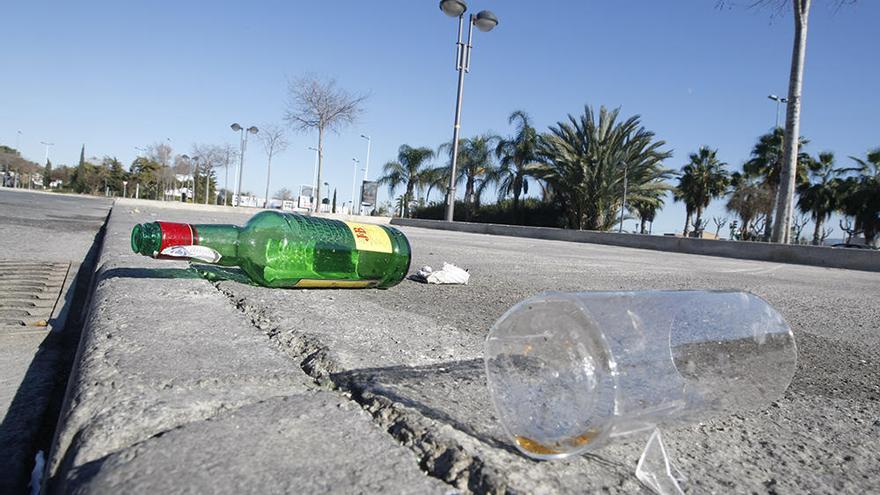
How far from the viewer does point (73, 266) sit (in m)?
3.04

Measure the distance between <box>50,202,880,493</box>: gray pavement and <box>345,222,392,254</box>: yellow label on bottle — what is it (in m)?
0.47

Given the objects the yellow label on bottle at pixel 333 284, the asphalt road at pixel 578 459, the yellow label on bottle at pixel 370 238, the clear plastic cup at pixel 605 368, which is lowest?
the asphalt road at pixel 578 459

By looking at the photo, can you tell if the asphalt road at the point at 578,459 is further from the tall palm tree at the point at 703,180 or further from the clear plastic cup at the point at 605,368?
the tall palm tree at the point at 703,180

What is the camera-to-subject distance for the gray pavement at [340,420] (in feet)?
1.83

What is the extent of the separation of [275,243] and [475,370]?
3.15ft

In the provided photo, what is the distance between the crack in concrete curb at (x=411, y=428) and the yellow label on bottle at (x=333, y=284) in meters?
0.69

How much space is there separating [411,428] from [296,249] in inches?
47.3

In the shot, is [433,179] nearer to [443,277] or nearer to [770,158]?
[770,158]

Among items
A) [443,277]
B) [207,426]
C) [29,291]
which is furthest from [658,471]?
[29,291]

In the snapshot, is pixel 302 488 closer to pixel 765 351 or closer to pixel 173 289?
pixel 765 351

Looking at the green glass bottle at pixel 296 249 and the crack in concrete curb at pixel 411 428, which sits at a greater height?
the green glass bottle at pixel 296 249

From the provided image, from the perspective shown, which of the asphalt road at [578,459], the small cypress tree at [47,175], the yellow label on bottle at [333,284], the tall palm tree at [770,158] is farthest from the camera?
the small cypress tree at [47,175]

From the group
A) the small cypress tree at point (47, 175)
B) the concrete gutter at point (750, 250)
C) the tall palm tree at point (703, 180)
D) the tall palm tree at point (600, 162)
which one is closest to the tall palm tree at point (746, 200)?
the tall palm tree at point (703, 180)

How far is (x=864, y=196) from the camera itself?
38.5 metres
